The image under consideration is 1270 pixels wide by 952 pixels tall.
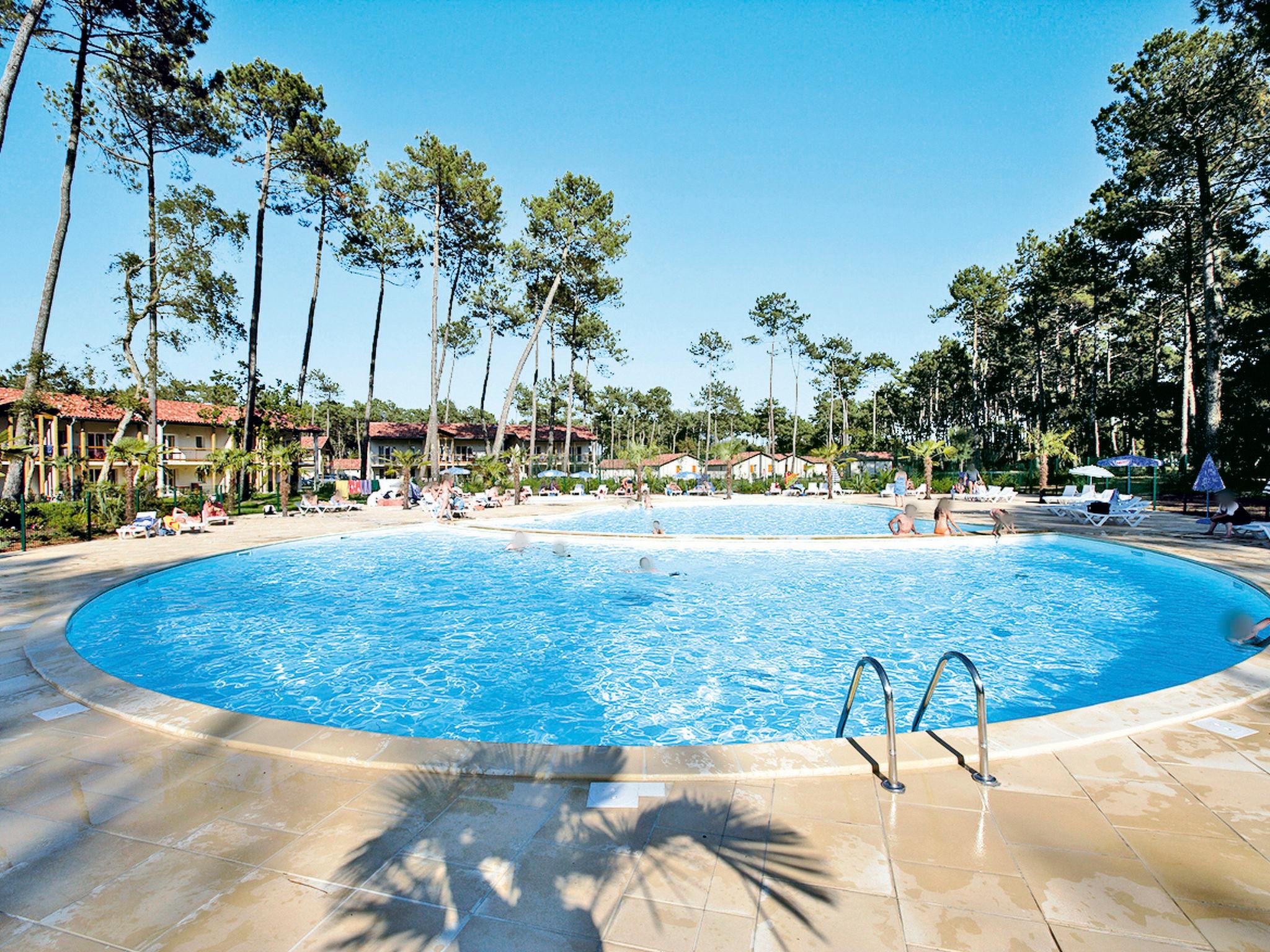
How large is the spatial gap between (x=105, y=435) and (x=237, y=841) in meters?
40.3

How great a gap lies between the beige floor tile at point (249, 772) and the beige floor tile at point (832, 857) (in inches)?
101

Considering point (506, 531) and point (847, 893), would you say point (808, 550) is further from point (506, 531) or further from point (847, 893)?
point (847, 893)

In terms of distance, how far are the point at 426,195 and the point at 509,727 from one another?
27.6 m

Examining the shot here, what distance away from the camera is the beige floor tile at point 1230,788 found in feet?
8.82

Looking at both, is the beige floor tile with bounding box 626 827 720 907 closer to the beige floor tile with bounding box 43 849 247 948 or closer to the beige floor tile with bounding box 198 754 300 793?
the beige floor tile with bounding box 43 849 247 948

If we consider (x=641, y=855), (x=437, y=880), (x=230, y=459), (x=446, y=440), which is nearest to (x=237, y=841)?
(x=437, y=880)

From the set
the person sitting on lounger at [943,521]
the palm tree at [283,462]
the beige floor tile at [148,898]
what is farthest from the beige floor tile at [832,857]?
the palm tree at [283,462]

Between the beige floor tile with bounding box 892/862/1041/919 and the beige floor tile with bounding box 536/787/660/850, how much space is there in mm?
1033

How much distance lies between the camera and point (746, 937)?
6.40ft

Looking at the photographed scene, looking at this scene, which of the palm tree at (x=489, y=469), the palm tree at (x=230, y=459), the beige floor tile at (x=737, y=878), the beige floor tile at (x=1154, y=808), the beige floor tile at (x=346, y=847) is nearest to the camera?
the beige floor tile at (x=737, y=878)

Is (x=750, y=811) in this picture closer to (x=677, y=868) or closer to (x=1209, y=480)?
(x=677, y=868)

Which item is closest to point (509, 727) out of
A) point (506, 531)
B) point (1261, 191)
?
point (506, 531)

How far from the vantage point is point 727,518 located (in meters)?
20.8

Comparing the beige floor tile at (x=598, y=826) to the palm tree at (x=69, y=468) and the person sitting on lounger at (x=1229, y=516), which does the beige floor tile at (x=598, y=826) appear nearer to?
the person sitting on lounger at (x=1229, y=516)
